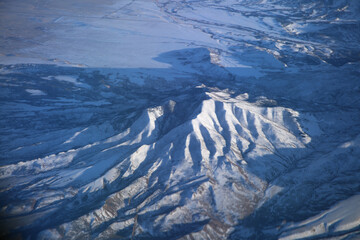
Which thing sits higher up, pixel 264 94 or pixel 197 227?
pixel 264 94

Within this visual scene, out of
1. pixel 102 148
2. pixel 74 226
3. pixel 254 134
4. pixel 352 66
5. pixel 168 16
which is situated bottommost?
pixel 74 226

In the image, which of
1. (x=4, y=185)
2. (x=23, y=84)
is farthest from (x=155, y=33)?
(x=4, y=185)

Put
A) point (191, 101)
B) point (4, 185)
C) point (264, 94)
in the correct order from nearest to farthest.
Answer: point (4, 185)
point (191, 101)
point (264, 94)

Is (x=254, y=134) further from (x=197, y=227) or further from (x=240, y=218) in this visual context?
(x=197, y=227)

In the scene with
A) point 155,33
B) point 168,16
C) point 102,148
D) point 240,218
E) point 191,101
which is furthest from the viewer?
point 168,16

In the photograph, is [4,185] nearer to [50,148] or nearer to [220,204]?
[50,148]

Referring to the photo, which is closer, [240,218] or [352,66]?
[240,218]
